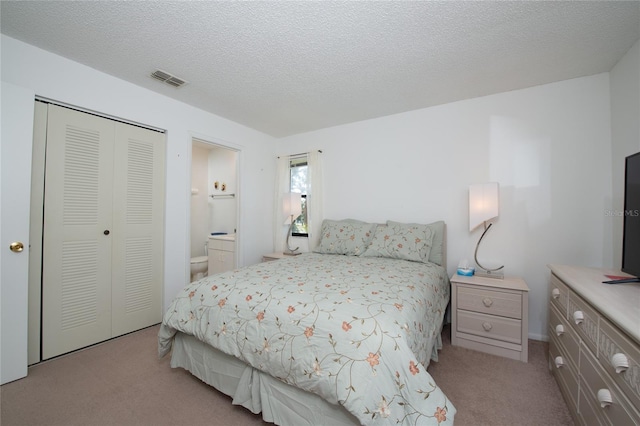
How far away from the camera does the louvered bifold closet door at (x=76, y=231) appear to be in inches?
81.4

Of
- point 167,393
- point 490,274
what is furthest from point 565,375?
point 167,393

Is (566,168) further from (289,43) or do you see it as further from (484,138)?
(289,43)

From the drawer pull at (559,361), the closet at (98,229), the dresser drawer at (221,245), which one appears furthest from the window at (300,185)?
the drawer pull at (559,361)

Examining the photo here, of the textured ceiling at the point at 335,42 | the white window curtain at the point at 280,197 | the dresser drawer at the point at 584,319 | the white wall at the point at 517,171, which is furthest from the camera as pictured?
the white window curtain at the point at 280,197

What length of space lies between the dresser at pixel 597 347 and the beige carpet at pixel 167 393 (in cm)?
21

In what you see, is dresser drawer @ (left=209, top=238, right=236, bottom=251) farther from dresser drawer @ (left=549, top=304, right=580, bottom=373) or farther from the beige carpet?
dresser drawer @ (left=549, top=304, right=580, bottom=373)

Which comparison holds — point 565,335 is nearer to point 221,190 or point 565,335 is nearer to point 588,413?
point 588,413

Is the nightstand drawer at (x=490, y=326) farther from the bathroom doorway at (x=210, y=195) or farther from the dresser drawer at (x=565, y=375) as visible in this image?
the bathroom doorway at (x=210, y=195)

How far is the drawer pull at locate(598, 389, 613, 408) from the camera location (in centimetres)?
102

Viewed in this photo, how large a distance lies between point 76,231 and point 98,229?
0.15 meters

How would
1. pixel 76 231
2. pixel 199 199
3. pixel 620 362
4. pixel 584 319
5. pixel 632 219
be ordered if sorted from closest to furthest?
pixel 620 362 < pixel 584 319 < pixel 632 219 < pixel 76 231 < pixel 199 199

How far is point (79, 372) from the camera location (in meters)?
1.89

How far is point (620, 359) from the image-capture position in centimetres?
95

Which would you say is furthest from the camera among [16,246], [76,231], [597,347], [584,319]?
[76,231]
